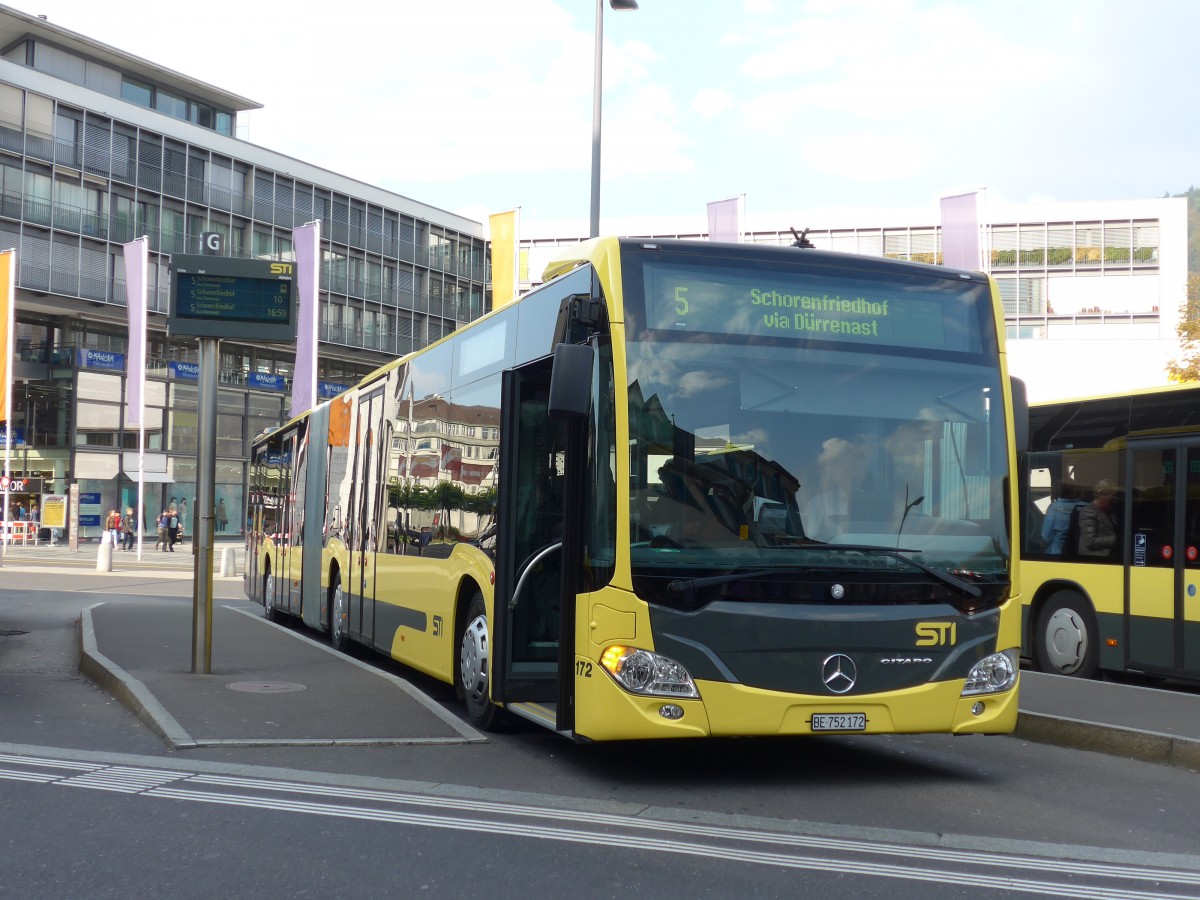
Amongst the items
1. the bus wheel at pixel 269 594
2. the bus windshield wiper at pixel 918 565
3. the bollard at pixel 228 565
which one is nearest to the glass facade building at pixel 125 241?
the bollard at pixel 228 565

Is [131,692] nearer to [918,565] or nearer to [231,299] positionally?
[231,299]

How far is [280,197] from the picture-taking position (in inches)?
2292

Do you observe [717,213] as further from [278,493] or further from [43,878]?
[43,878]

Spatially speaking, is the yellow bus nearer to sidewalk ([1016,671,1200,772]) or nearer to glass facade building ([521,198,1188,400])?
sidewalk ([1016,671,1200,772])

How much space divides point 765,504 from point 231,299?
6265 mm

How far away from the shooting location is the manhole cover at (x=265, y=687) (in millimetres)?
10758

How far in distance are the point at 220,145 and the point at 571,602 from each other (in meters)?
52.1

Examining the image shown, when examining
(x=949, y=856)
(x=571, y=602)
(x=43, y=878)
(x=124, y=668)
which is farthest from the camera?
(x=124, y=668)

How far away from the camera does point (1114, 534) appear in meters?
12.8

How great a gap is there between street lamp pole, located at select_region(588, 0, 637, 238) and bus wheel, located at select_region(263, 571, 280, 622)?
7578 mm

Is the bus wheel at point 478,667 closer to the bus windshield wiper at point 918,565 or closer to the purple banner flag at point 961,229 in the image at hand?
the bus windshield wiper at point 918,565

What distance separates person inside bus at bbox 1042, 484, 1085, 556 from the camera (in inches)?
527

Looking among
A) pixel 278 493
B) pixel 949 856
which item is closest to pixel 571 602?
pixel 949 856

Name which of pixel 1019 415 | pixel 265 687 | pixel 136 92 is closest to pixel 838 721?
pixel 1019 415
